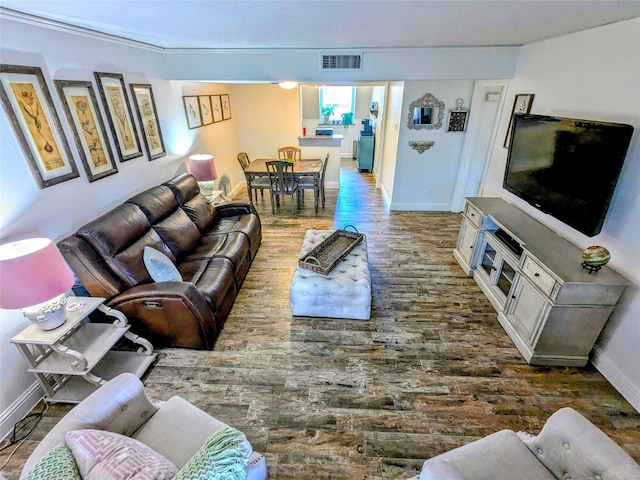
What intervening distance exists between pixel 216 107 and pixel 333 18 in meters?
3.83

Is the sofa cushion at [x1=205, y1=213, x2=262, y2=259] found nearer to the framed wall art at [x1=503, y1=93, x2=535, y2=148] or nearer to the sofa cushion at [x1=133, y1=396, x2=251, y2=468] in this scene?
the sofa cushion at [x1=133, y1=396, x2=251, y2=468]

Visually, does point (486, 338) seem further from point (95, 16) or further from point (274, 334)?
point (95, 16)

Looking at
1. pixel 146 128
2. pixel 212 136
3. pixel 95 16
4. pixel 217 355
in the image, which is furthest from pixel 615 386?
pixel 212 136

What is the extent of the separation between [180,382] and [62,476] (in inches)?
48.6

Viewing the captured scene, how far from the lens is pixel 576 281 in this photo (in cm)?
199

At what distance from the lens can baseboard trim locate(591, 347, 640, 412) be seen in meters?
1.98

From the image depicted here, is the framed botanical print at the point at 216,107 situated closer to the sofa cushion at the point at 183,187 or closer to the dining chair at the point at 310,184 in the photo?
the dining chair at the point at 310,184

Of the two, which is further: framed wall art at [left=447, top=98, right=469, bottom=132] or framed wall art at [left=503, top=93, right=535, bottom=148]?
framed wall art at [left=447, top=98, right=469, bottom=132]

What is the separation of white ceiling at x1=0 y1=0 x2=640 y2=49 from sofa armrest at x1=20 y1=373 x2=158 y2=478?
202 centimetres

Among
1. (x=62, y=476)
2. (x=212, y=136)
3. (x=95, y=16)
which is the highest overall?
(x=95, y=16)

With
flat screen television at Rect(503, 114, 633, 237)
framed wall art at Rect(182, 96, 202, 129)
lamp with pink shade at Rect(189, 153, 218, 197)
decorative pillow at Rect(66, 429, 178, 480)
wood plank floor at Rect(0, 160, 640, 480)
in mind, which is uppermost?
framed wall art at Rect(182, 96, 202, 129)

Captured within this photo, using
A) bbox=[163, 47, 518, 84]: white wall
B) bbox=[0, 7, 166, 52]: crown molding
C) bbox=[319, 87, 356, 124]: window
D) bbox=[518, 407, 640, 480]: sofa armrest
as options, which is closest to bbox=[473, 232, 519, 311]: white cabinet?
bbox=[518, 407, 640, 480]: sofa armrest

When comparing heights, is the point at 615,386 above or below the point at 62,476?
below

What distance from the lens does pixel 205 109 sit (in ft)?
15.7
